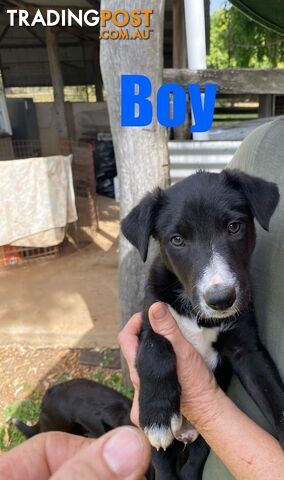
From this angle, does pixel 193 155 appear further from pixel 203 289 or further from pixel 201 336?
pixel 203 289

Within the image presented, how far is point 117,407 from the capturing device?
277cm

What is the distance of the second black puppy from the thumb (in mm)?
1693

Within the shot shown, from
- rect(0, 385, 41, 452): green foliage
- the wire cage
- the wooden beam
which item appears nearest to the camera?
the wooden beam

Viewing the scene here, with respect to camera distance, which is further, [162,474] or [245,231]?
[162,474]

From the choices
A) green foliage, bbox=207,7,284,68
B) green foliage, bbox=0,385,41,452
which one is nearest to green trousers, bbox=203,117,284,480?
green foliage, bbox=0,385,41,452

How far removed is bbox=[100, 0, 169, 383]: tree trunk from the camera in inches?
112

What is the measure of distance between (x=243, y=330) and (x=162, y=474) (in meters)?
0.74

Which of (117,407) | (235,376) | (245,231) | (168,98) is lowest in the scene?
(117,407)

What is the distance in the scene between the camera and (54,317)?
509 centimetres

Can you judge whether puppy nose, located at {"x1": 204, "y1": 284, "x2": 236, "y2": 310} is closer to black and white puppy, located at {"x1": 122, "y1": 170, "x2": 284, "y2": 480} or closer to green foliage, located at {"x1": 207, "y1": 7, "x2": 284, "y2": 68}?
black and white puppy, located at {"x1": 122, "y1": 170, "x2": 284, "y2": 480}

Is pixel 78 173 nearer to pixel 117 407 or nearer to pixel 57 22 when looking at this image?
pixel 57 22

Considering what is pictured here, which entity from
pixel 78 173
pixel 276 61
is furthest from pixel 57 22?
pixel 276 61

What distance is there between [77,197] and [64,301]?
125 inches

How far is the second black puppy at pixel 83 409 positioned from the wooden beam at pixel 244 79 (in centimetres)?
221
